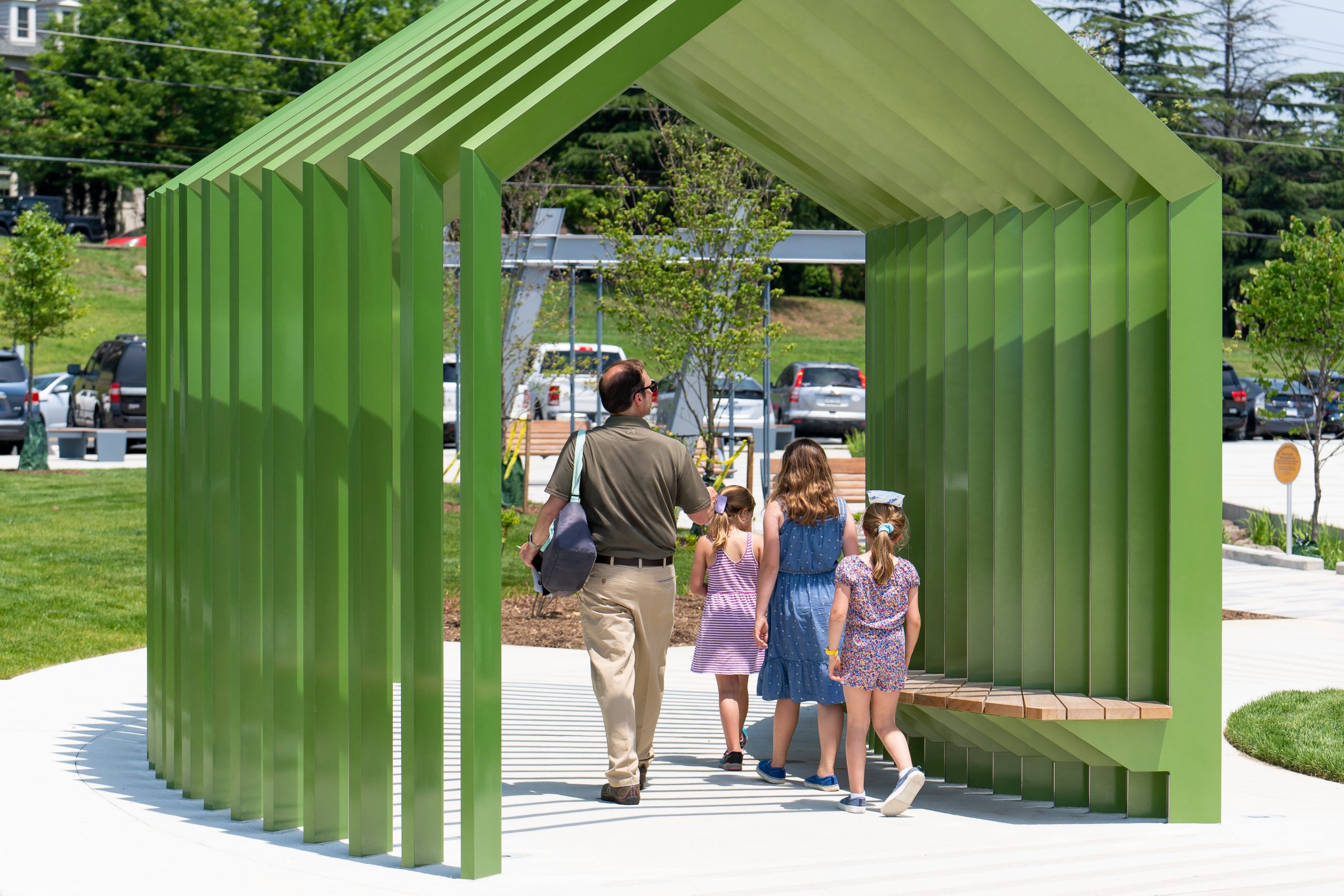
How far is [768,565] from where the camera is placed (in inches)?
241

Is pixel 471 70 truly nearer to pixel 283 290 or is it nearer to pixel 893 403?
pixel 283 290

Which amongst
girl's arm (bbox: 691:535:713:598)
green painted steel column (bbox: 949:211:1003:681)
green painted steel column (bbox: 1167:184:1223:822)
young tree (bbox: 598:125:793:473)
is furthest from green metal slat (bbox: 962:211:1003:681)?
young tree (bbox: 598:125:793:473)

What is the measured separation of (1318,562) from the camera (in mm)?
14766

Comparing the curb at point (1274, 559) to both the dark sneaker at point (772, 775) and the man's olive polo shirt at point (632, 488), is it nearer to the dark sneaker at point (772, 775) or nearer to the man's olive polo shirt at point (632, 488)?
the dark sneaker at point (772, 775)

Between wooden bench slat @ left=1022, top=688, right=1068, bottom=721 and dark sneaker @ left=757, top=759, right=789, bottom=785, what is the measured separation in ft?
3.72

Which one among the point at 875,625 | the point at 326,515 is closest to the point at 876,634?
the point at 875,625

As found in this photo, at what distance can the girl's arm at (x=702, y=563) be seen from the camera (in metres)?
6.67

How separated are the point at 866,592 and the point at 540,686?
3.45 m

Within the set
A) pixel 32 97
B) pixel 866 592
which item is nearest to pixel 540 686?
pixel 866 592

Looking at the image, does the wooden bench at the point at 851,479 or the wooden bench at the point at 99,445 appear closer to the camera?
the wooden bench at the point at 851,479

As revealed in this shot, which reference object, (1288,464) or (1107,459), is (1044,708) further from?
(1288,464)

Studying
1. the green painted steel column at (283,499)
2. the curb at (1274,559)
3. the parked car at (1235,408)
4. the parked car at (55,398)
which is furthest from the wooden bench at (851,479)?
the parked car at (55,398)

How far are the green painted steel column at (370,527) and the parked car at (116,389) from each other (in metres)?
22.1

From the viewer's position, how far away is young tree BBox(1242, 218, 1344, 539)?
50.5ft
